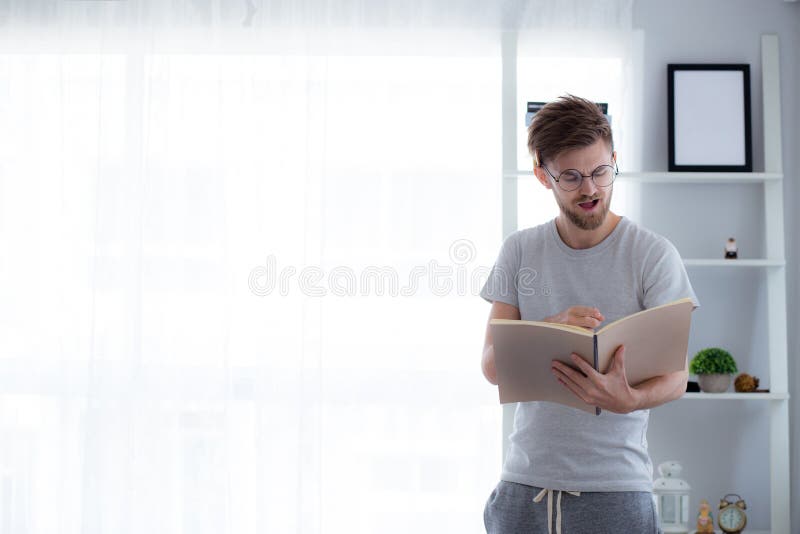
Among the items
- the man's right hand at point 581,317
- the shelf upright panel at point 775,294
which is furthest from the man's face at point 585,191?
the shelf upright panel at point 775,294

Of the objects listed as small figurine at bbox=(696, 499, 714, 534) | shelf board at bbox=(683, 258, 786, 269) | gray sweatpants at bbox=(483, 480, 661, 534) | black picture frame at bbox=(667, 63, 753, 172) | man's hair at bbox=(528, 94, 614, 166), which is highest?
black picture frame at bbox=(667, 63, 753, 172)

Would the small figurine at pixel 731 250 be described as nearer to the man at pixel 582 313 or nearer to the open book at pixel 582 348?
the man at pixel 582 313

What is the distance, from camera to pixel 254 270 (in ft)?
9.12

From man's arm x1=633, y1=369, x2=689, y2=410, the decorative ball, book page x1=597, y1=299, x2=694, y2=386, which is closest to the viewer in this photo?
book page x1=597, y1=299, x2=694, y2=386

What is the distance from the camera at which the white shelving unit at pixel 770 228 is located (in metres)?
2.54

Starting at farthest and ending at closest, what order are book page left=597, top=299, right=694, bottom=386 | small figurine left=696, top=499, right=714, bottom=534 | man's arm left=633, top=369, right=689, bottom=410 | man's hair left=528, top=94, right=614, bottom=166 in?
small figurine left=696, top=499, right=714, bottom=534
man's hair left=528, top=94, right=614, bottom=166
man's arm left=633, top=369, right=689, bottom=410
book page left=597, top=299, right=694, bottom=386

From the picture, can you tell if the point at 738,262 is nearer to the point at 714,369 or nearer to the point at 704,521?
the point at 714,369

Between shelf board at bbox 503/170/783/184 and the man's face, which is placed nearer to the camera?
the man's face

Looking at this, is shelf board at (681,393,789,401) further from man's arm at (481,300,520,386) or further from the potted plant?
man's arm at (481,300,520,386)

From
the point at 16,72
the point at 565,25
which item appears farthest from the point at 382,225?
the point at 16,72

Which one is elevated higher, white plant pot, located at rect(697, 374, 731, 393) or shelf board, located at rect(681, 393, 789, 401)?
white plant pot, located at rect(697, 374, 731, 393)

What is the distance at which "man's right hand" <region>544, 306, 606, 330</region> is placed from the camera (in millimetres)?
1363

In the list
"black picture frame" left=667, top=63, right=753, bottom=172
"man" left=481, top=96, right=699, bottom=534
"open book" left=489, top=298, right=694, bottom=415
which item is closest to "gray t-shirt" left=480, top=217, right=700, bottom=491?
"man" left=481, top=96, right=699, bottom=534

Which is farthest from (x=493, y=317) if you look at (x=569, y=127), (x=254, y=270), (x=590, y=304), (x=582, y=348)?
(x=254, y=270)
